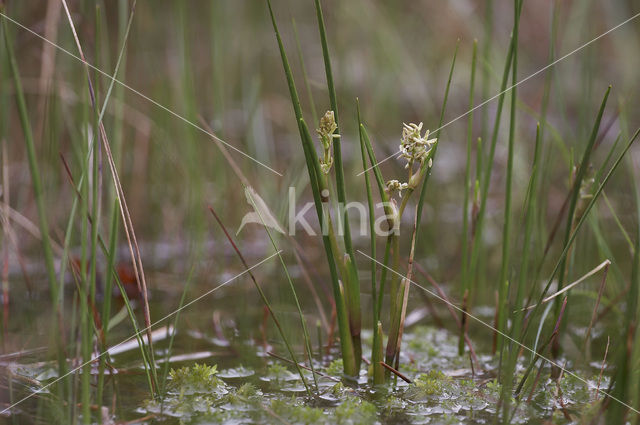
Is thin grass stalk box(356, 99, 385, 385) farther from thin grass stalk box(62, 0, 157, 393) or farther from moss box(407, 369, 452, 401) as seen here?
thin grass stalk box(62, 0, 157, 393)

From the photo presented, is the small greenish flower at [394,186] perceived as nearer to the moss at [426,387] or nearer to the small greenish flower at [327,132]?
the small greenish flower at [327,132]

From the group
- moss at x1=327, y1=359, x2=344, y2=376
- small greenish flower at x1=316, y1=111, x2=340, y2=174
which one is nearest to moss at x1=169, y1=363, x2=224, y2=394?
moss at x1=327, y1=359, x2=344, y2=376

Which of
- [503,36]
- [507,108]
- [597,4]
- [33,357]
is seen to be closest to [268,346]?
[33,357]

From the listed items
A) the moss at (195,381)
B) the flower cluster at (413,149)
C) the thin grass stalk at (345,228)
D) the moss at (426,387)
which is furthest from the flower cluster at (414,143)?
the moss at (195,381)

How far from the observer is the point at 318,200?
42.9 inches

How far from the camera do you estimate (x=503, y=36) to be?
5.14 meters

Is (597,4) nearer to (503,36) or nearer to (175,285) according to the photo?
(503,36)

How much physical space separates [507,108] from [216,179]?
1.63m

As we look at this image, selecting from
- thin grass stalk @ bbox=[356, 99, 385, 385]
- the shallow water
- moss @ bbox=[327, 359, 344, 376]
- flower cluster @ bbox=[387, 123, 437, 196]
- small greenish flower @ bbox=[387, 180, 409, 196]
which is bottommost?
the shallow water

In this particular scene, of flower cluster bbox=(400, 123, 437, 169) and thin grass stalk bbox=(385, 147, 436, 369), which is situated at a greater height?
flower cluster bbox=(400, 123, 437, 169)

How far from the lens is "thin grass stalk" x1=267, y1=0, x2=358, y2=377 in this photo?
1.05 meters

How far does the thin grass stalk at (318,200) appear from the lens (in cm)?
105

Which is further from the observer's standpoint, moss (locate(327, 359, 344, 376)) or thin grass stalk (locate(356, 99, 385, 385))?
moss (locate(327, 359, 344, 376))

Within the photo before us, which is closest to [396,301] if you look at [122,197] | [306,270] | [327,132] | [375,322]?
[375,322]
